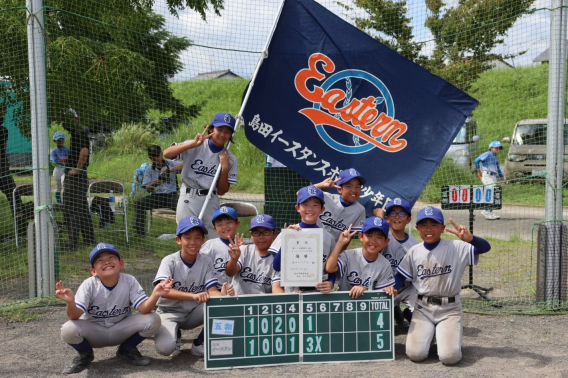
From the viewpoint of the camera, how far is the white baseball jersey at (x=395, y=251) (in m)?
5.82

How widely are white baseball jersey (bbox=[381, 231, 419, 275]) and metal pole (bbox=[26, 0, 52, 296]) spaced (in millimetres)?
3648

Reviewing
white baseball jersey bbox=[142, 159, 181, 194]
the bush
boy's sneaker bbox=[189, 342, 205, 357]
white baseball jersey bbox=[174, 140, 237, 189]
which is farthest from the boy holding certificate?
the bush

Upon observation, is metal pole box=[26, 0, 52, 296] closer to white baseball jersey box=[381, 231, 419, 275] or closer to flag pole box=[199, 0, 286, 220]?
flag pole box=[199, 0, 286, 220]

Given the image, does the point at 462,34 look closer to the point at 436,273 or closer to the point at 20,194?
the point at 436,273

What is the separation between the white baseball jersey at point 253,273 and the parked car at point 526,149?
601cm

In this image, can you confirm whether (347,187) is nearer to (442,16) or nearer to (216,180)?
(216,180)

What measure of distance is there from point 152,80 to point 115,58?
1.24 m

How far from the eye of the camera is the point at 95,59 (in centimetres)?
796

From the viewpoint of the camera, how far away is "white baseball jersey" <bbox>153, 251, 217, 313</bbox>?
16.9 feet

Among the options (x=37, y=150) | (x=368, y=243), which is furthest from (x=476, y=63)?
(x=37, y=150)

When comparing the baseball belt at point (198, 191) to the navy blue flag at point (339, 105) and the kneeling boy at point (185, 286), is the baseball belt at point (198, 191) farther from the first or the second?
the kneeling boy at point (185, 286)

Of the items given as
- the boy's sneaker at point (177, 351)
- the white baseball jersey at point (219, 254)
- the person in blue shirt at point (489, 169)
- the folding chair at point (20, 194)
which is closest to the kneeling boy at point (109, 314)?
the boy's sneaker at point (177, 351)

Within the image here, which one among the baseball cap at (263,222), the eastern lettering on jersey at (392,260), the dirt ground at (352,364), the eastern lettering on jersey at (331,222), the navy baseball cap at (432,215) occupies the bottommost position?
the dirt ground at (352,364)

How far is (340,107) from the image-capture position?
657 cm
